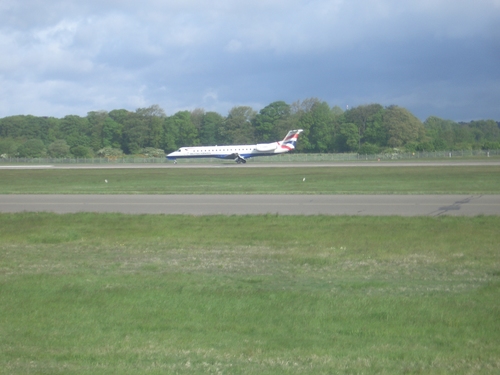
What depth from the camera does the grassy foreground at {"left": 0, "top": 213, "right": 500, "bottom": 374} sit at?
21.7 feet

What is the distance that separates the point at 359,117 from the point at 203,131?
3836cm

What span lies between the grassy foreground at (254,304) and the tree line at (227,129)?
10681cm

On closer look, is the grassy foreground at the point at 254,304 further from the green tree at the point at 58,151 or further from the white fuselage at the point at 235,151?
the green tree at the point at 58,151

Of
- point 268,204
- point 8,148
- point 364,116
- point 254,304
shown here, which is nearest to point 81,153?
point 8,148

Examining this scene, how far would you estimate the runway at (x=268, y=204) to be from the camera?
23.9 m

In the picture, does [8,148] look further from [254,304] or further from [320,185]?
[254,304]

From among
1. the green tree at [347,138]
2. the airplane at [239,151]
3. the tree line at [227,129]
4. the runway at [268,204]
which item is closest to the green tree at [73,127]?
the tree line at [227,129]

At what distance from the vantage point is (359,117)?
13788 centimetres

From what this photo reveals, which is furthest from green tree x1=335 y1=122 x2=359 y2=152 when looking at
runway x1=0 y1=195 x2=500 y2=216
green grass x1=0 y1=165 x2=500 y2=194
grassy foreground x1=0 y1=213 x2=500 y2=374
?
grassy foreground x1=0 y1=213 x2=500 y2=374

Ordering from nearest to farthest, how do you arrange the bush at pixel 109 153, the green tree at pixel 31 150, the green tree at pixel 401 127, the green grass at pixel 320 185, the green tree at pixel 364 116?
the green grass at pixel 320 185 < the green tree at pixel 31 150 < the bush at pixel 109 153 < the green tree at pixel 401 127 < the green tree at pixel 364 116

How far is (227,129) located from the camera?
467ft

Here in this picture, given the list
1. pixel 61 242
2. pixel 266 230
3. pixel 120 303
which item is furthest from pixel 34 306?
pixel 266 230

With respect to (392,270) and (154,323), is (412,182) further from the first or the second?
(154,323)

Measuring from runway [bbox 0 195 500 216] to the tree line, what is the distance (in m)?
89.4
